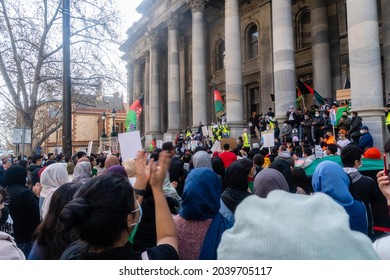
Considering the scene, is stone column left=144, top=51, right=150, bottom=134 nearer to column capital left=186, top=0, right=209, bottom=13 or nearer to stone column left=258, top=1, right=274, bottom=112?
column capital left=186, top=0, right=209, bottom=13

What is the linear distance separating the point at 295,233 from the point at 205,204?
5.36 feet

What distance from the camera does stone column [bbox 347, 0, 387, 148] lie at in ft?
40.0

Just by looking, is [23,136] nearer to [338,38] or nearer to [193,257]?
[193,257]

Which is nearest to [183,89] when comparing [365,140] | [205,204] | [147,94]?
[147,94]

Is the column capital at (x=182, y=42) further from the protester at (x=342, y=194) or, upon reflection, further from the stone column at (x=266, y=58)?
the protester at (x=342, y=194)

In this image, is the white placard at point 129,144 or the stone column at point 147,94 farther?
the stone column at point 147,94

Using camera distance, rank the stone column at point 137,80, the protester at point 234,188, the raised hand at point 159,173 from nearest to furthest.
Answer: the raised hand at point 159,173
the protester at point 234,188
the stone column at point 137,80

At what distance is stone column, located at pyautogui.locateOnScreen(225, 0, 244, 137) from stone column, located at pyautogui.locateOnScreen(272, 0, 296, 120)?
3319 mm

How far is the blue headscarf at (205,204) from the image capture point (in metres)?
2.59

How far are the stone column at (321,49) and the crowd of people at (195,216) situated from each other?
15434 mm

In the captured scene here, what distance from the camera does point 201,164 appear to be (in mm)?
5570

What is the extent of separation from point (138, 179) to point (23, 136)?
413 inches

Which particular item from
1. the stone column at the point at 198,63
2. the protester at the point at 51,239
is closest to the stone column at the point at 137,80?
the stone column at the point at 198,63
